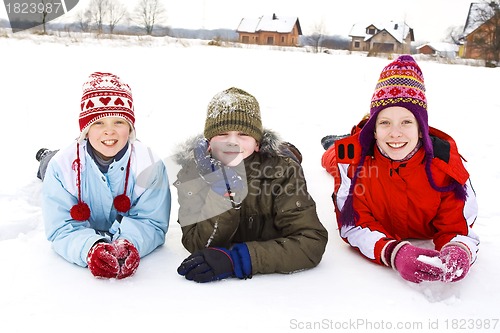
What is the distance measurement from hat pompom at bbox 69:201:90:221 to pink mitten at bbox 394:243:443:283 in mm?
1636

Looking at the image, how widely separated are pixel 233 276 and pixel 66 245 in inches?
34.8

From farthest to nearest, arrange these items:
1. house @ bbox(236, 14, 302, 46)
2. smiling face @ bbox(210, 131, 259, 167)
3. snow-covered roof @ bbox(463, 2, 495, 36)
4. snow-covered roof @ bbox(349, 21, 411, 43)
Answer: snow-covered roof @ bbox(349, 21, 411, 43), house @ bbox(236, 14, 302, 46), snow-covered roof @ bbox(463, 2, 495, 36), smiling face @ bbox(210, 131, 259, 167)

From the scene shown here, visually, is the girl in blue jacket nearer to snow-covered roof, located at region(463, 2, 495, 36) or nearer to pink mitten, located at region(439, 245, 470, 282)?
pink mitten, located at region(439, 245, 470, 282)

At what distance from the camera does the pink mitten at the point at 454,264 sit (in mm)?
2039

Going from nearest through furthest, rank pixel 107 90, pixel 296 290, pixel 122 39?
pixel 296 290
pixel 107 90
pixel 122 39

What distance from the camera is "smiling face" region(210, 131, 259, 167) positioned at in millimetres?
2387

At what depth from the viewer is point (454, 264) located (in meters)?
2.05

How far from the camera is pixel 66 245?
227 centimetres

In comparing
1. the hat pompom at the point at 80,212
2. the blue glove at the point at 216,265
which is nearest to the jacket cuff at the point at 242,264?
the blue glove at the point at 216,265

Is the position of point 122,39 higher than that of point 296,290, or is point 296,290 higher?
point 122,39

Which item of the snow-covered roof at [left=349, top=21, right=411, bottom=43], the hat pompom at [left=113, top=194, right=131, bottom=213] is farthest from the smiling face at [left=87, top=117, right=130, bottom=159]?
the snow-covered roof at [left=349, top=21, right=411, bottom=43]

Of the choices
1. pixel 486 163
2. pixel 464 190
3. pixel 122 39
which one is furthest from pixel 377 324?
pixel 122 39

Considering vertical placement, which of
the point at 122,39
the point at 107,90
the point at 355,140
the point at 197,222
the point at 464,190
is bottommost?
the point at 197,222

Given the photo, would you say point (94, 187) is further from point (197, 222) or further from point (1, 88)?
point (1, 88)
